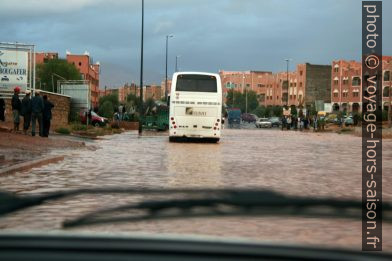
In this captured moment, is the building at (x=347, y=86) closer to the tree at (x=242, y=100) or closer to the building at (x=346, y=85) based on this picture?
the building at (x=346, y=85)

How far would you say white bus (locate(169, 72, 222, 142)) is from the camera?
2928 centimetres

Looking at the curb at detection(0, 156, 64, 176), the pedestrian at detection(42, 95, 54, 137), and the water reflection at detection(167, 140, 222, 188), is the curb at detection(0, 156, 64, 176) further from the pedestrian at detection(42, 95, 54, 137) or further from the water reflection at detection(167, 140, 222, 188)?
the pedestrian at detection(42, 95, 54, 137)

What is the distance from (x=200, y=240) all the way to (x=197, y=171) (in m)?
12.0

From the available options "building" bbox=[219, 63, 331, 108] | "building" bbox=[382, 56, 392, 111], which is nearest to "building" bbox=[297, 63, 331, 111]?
"building" bbox=[219, 63, 331, 108]

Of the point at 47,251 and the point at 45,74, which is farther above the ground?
the point at 45,74

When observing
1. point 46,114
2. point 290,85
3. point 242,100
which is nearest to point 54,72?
point 242,100

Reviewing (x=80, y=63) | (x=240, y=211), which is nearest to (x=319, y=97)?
(x=80, y=63)

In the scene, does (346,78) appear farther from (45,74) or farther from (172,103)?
(172,103)

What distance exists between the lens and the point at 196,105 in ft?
96.1

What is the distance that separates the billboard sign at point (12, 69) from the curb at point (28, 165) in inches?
483

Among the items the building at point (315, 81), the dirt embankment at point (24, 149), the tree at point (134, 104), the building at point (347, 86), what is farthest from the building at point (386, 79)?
the dirt embankment at point (24, 149)

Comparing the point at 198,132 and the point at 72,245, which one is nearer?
the point at 72,245

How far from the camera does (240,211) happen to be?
2.26 metres

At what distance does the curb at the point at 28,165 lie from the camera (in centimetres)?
1223
